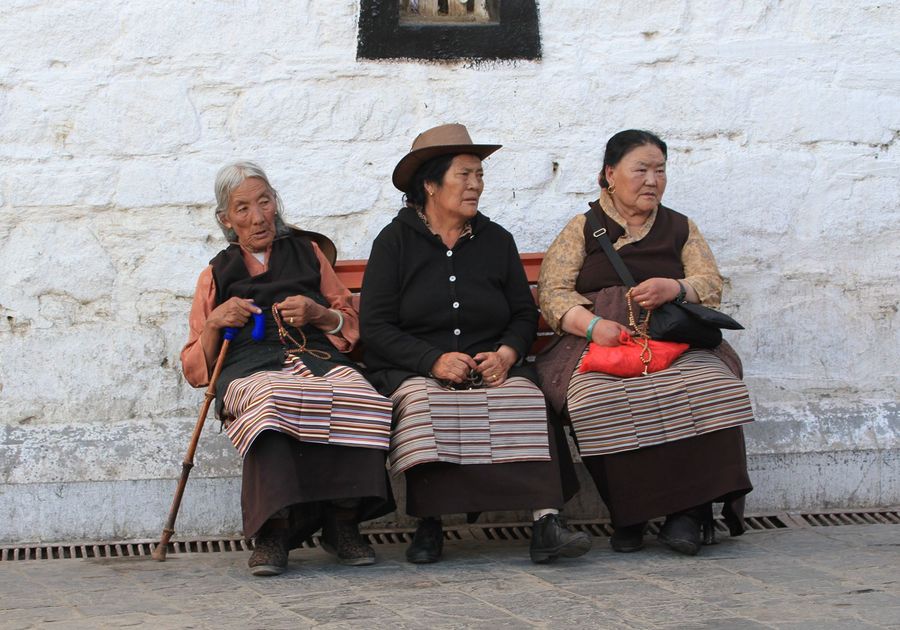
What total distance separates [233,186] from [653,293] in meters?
1.59

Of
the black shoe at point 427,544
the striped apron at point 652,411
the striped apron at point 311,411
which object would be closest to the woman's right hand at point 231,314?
the striped apron at point 311,411

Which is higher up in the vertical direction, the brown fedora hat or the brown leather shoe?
the brown fedora hat

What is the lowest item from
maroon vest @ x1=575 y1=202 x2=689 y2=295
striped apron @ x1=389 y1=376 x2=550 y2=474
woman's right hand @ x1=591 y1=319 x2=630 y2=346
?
striped apron @ x1=389 y1=376 x2=550 y2=474

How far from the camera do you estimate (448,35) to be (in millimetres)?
5594

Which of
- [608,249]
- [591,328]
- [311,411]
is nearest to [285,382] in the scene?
[311,411]

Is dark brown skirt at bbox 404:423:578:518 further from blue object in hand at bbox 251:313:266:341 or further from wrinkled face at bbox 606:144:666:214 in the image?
wrinkled face at bbox 606:144:666:214

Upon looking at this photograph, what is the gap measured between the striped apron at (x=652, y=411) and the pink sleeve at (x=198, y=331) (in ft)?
4.38

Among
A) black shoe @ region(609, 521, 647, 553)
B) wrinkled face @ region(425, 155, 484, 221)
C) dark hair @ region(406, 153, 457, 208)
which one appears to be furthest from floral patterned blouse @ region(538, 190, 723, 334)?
black shoe @ region(609, 521, 647, 553)

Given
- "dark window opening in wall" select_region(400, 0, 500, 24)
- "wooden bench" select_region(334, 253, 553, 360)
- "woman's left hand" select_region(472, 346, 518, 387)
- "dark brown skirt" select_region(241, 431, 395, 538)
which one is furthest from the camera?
"dark window opening in wall" select_region(400, 0, 500, 24)

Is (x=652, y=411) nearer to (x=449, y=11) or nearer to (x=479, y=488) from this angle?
(x=479, y=488)

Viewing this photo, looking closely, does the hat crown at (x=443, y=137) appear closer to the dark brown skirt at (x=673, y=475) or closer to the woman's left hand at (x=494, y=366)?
the woman's left hand at (x=494, y=366)

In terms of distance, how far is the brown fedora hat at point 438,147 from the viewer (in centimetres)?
500

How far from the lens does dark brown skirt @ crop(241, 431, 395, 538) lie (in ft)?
14.5

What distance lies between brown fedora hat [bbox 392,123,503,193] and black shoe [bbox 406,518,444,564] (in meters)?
1.32
